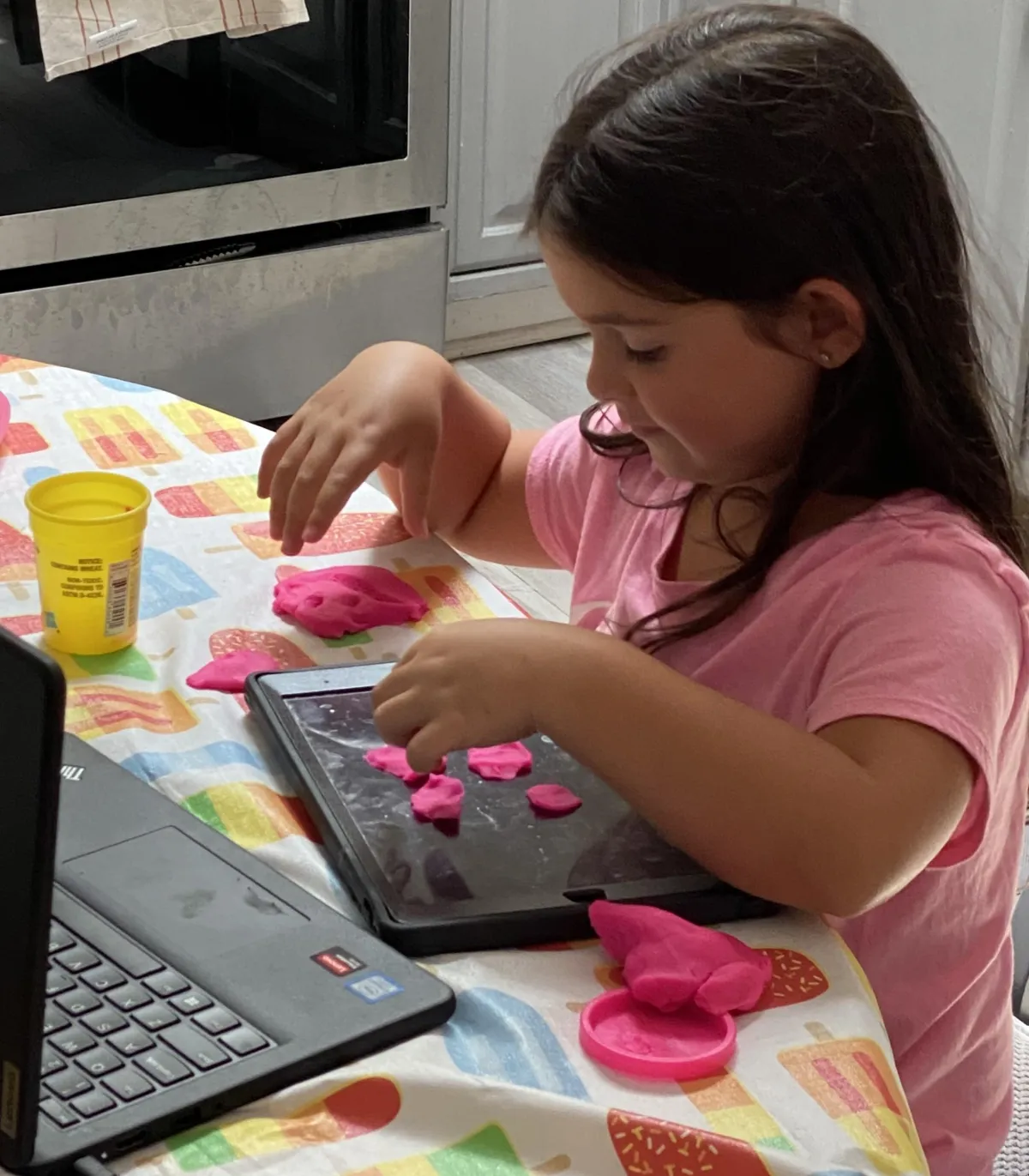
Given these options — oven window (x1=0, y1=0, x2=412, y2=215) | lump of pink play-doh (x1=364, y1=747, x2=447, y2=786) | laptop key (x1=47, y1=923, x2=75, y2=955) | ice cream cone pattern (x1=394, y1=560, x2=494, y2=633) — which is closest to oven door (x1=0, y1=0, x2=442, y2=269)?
oven window (x1=0, y1=0, x2=412, y2=215)

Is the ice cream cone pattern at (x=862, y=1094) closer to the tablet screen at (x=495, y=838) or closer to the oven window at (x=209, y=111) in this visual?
the tablet screen at (x=495, y=838)

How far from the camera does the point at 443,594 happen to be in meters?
1.00

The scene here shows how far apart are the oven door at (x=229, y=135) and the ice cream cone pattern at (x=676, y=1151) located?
178 centimetres

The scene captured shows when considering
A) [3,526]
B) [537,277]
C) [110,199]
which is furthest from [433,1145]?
[537,277]

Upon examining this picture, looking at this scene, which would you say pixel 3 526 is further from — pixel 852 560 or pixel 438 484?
pixel 852 560

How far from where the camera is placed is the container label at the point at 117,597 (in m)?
0.90

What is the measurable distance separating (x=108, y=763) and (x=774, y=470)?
15.7 inches

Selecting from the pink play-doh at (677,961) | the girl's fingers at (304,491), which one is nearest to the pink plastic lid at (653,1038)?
the pink play-doh at (677,961)

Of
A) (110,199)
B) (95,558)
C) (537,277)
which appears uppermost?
(95,558)

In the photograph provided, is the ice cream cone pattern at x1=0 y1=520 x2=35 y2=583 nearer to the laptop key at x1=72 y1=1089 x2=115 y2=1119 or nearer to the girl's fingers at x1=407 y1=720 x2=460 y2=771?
the girl's fingers at x1=407 y1=720 x2=460 y2=771

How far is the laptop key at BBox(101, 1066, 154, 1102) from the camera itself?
572 mm

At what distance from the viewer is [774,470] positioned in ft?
3.00

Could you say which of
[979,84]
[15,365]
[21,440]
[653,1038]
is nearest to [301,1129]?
[653,1038]

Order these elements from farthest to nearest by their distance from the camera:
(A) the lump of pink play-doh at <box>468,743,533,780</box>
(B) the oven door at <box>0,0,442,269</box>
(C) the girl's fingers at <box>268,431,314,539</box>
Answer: (B) the oven door at <box>0,0,442,269</box>
(C) the girl's fingers at <box>268,431,314,539</box>
(A) the lump of pink play-doh at <box>468,743,533,780</box>
